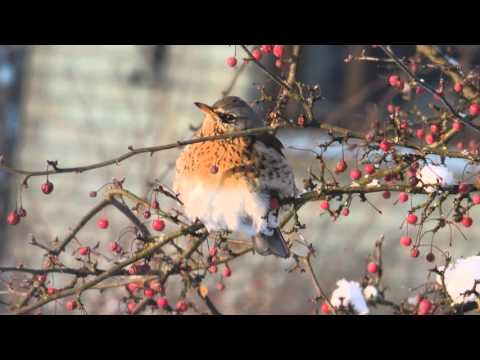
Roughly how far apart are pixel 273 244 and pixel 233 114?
0.55 meters

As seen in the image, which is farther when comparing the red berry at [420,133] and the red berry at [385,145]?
the red berry at [420,133]

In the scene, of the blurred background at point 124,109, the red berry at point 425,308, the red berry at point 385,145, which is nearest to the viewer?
the red berry at point 385,145

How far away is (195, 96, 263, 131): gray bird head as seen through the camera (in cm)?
339

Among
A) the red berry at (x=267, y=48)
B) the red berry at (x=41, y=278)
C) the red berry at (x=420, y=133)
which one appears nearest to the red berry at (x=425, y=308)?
the red berry at (x=420, y=133)

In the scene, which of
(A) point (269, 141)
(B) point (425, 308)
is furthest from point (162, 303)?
(B) point (425, 308)

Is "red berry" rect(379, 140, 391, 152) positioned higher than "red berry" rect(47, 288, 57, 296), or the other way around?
"red berry" rect(379, 140, 391, 152)

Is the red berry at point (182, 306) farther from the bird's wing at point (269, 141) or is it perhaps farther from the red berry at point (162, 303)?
the bird's wing at point (269, 141)

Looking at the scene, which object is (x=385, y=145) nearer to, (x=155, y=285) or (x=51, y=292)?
(x=155, y=285)

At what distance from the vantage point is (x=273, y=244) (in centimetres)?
326

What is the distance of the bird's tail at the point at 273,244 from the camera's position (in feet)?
10.6

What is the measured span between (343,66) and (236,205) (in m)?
5.55

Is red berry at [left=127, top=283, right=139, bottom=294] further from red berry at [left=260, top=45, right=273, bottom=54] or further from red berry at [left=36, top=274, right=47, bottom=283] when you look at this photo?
red berry at [left=260, top=45, right=273, bottom=54]

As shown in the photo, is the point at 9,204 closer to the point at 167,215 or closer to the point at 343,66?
the point at 343,66

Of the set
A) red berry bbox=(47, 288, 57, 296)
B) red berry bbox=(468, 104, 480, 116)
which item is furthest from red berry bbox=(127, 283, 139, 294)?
red berry bbox=(468, 104, 480, 116)
